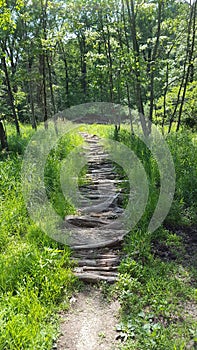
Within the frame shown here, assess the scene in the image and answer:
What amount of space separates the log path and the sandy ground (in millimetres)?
331

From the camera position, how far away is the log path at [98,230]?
12.2 feet

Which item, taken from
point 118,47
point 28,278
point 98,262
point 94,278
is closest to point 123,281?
point 94,278

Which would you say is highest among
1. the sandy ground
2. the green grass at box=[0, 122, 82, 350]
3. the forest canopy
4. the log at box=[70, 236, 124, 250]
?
the forest canopy

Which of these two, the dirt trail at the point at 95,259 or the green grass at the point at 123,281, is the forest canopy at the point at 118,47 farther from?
the green grass at the point at 123,281

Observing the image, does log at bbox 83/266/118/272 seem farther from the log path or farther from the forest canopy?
the forest canopy

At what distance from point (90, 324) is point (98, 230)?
187 centimetres

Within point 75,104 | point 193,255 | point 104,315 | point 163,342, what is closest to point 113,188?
point 193,255

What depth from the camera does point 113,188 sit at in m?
6.17

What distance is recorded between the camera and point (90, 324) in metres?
2.89

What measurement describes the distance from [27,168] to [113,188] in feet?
6.02

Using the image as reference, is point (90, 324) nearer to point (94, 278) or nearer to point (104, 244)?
point (94, 278)

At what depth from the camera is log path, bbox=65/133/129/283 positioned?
3.72 metres

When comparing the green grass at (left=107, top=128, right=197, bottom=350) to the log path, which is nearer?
the green grass at (left=107, top=128, right=197, bottom=350)

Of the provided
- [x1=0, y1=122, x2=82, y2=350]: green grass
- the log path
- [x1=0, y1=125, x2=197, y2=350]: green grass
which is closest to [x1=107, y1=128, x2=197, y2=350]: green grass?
[x1=0, y1=125, x2=197, y2=350]: green grass
